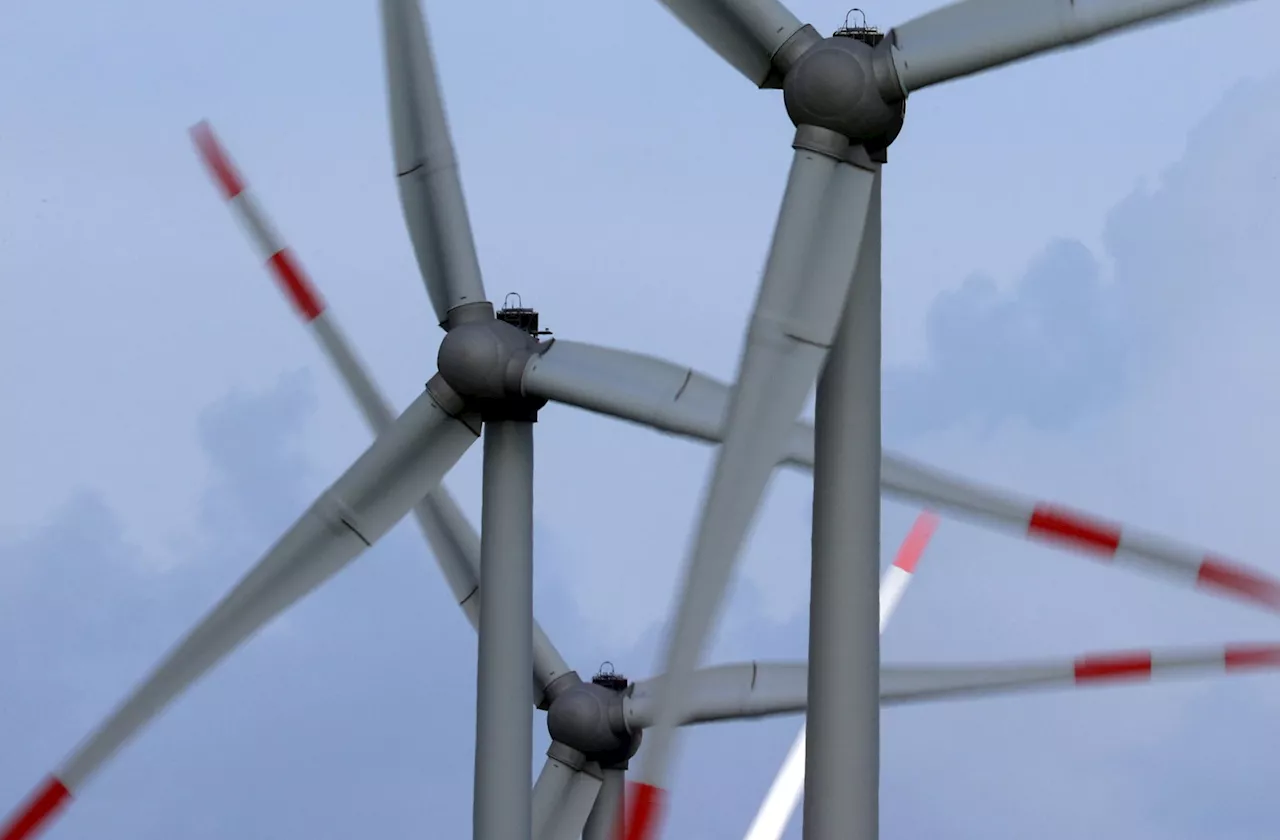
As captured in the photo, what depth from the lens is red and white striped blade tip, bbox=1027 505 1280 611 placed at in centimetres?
3544

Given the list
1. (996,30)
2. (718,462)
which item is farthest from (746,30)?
(718,462)

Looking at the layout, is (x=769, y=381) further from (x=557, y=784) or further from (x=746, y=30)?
(x=557, y=784)

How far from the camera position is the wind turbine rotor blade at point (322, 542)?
4088 cm

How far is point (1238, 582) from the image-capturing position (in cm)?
3609

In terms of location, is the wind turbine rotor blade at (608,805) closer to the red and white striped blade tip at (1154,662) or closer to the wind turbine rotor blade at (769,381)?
the red and white striped blade tip at (1154,662)

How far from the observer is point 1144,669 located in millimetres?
38781

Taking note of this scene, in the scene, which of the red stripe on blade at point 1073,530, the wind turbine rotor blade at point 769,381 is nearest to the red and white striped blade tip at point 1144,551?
the red stripe on blade at point 1073,530

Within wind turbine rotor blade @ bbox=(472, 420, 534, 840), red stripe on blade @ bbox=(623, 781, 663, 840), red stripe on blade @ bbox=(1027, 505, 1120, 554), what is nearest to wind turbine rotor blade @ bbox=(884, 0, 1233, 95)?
red stripe on blade @ bbox=(1027, 505, 1120, 554)

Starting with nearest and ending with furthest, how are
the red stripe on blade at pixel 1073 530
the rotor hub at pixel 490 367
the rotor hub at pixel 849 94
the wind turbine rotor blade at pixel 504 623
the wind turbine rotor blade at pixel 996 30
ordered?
the wind turbine rotor blade at pixel 996 30, the rotor hub at pixel 849 94, the red stripe on blade at pixel 1073 530, the rotor hub at pixel 490 367, the wind turbine rotor blade at pixel 504 623

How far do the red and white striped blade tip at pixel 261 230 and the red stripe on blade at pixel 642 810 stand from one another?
1588 centimetres

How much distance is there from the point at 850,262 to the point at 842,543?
115 inches

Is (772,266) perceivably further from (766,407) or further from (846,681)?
(846,681)

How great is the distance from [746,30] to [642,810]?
8.76 meters

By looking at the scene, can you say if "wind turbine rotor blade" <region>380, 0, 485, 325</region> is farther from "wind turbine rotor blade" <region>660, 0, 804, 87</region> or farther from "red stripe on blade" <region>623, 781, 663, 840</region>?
"red stripe on blade" <region>623, 781, 663, 840</region>
